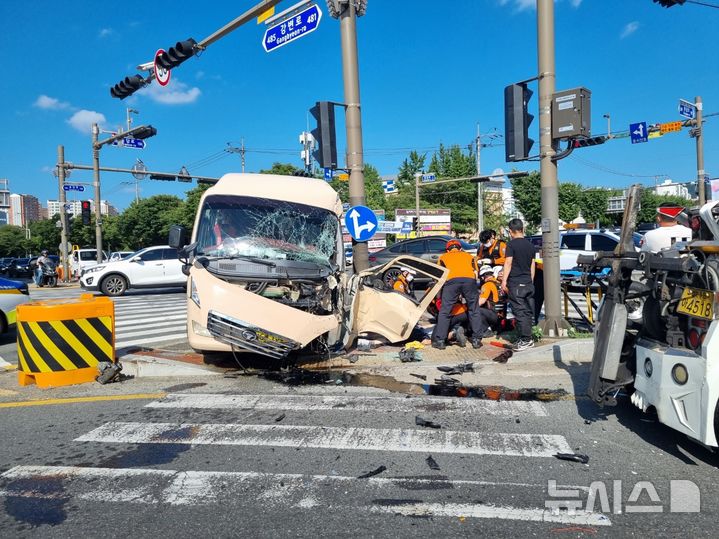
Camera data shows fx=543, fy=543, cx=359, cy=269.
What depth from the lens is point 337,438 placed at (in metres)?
4.56

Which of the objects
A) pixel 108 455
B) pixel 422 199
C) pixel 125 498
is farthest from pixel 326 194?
pixel 422 199

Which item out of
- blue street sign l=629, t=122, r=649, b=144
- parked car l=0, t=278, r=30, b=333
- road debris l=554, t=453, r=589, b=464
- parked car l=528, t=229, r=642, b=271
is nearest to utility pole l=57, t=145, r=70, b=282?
parked car l=0, t=278, r=30, b=333

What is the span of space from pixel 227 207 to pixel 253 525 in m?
5.23

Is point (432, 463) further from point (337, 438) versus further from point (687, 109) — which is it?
point (687, 109)

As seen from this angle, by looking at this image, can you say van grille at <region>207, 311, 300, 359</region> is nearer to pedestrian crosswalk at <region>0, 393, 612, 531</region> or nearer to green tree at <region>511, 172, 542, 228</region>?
pedestrian crosswalk at <region>0, 393, 612, 531</region>

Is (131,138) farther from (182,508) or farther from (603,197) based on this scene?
(603,197)

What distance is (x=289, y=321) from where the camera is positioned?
6.38 meters

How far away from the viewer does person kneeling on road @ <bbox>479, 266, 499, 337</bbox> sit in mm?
8742

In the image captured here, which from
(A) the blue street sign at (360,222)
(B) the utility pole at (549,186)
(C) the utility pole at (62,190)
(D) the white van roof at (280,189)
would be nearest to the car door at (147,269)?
(C) the utility pole at (62,190)

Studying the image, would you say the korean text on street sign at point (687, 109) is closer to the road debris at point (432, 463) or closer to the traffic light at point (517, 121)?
the traffic light at point (517, 121)

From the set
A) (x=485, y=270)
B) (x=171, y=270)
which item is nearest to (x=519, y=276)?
(x=485, y=270)

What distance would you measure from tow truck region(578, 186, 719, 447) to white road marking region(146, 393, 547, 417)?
3.52 ft

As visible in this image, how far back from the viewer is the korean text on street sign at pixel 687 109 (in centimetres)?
2392

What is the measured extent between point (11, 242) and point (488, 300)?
307 ft
